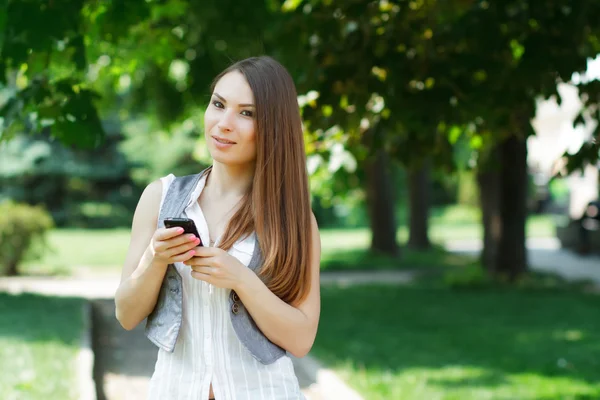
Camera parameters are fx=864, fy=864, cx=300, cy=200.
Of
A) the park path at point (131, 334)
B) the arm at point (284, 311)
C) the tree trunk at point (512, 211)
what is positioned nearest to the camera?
the arm at point (284, 311)

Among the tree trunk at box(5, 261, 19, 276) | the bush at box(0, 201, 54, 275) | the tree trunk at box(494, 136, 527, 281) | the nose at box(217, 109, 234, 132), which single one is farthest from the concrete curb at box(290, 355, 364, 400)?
the tree trunk at box(5, 261, 19, 276)

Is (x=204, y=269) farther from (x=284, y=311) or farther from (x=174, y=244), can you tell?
(x=284, y=311)

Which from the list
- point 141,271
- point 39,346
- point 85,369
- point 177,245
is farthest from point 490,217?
point 177,245

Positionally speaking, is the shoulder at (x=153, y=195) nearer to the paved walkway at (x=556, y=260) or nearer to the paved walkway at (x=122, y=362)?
the paved walkway at (x=122, y=362)

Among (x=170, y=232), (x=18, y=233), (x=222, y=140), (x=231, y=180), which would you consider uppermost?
(x=222, y=140)

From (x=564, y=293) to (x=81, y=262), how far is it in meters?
12.8

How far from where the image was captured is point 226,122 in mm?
2400

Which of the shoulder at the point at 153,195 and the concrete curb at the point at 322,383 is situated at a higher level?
the shoulder at the point at 153,195

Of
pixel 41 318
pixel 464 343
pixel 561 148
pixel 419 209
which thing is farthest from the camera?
pixel 561 148

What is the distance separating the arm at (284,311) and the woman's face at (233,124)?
30 cm

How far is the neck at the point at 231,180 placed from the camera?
8.24ft

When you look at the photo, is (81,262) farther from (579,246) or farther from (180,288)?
(180,288)

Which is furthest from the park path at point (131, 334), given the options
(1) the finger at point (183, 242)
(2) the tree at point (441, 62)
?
(1) the finger at point (183, 242)

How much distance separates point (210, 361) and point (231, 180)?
53 cm
